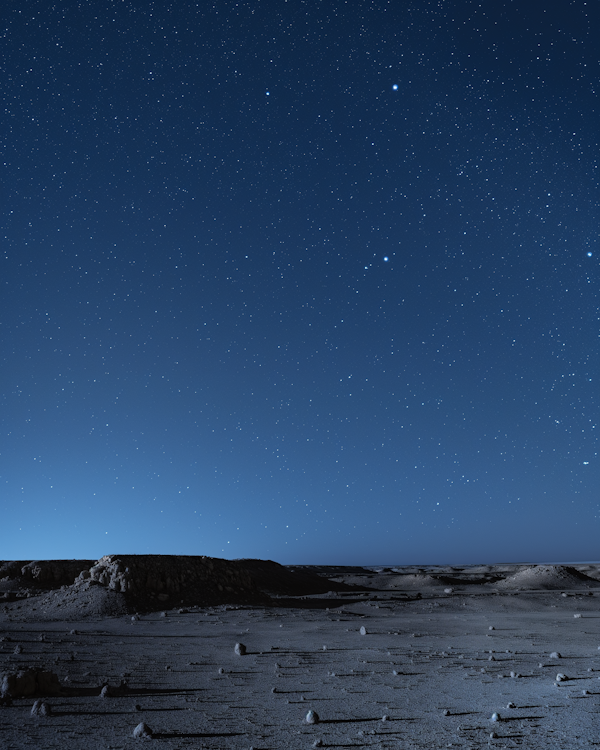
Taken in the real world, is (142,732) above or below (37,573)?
above

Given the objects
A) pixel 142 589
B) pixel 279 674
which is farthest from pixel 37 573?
pixel 279 674

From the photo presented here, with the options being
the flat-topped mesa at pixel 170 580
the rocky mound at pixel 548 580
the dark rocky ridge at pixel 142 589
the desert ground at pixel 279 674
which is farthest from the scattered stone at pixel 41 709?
the rocky mound at pixel 548 580

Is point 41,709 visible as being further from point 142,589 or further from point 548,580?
point 548,580

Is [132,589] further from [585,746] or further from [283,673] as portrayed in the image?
[585,746]

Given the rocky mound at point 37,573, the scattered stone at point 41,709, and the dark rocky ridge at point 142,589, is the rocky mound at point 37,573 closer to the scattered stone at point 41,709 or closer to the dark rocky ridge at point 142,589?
the dark rocky ridge at point 142,589

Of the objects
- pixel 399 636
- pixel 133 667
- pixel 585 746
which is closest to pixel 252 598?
pixel 399 636

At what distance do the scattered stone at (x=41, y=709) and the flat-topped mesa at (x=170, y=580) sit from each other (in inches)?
669

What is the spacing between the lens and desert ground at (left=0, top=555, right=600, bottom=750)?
6801mm

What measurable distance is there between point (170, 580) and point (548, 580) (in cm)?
3226

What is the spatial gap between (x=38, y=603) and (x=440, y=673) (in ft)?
64.1

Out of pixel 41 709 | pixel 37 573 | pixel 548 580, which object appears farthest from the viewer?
pixel 548 580

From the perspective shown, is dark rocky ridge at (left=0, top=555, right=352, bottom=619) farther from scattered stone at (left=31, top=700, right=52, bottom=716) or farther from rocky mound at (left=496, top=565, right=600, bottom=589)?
rocky mound at (left=496, top=565, right=600, bottom=589)

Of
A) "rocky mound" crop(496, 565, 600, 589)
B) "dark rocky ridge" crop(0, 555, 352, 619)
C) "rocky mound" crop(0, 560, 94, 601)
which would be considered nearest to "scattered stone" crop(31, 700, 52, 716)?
"dark rocky ridge" crop(0, 555, 352, 619)

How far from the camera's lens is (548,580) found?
1790 inches
